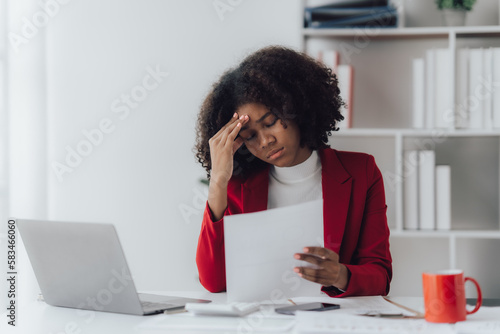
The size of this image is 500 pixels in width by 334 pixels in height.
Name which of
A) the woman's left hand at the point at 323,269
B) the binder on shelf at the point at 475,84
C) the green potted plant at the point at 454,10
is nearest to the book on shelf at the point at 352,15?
the green potted plant at the point at 454,10

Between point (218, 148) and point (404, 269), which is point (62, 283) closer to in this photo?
point (218, 148)

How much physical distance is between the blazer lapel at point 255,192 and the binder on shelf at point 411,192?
86 centimetres

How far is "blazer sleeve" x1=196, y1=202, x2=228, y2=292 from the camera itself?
58.9 inches

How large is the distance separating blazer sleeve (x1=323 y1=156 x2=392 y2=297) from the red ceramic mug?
33cm

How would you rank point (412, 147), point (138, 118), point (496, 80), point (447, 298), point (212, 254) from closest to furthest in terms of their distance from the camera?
point (447, 298) < point (212, 254) < point (496, 80) < point (412, 147) < point (138, 118)

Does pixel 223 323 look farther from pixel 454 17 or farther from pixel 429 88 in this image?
pixel 454 17

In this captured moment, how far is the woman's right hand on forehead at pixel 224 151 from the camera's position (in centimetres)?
151

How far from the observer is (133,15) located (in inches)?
107

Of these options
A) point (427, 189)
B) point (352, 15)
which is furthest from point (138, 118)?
point (427, 189)

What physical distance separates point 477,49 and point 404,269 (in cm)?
100

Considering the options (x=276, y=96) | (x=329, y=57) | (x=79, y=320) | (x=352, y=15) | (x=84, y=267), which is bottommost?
(x=79, y=320)

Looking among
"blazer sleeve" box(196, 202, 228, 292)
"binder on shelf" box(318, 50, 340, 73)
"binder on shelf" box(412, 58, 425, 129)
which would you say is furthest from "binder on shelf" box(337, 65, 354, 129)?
"blazer sleeve" box(196, 202, 228, 292)

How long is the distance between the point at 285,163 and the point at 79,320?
0.72 meters

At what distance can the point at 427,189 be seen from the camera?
2.27 meters
